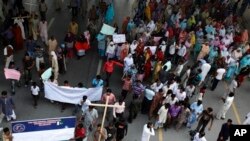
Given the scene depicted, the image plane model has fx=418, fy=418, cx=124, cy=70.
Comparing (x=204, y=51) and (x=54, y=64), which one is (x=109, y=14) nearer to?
(x=204, y=51)

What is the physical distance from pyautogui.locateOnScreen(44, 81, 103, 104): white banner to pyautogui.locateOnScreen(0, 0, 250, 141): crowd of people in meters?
0.25

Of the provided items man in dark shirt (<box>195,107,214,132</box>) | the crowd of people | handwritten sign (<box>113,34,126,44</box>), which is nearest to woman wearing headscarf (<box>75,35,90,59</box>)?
the crowd of people

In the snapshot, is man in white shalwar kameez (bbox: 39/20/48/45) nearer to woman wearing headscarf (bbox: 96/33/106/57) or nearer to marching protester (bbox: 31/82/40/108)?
woman wearing headscarf (bbox: 96/33/106/57)

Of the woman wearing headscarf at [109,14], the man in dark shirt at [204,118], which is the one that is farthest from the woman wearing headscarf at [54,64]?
the man in dark shirt at [204,118]

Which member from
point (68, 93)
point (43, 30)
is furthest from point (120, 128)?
point (43, 30)

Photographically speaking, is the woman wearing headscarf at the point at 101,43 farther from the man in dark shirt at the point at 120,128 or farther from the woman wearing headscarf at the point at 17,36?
the man in dark shirt at the point at 120,128

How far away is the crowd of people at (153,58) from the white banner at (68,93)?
25 centimetres

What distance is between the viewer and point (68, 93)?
13.1 metres

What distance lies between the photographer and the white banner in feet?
42.5

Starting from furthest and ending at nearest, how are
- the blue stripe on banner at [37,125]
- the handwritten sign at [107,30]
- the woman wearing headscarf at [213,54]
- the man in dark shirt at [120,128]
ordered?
the woman wearing headscarf at [213,54], the handwritten sign at [107,30], the man in dark shirt at [120,128], the blue stripe on banner at [37,125]

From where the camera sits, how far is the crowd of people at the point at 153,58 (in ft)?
41.8

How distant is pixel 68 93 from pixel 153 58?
3457mm

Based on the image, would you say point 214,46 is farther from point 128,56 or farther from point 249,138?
point 249,138

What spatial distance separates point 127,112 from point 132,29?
377 centimetres
